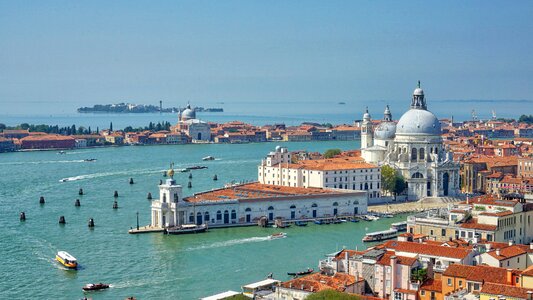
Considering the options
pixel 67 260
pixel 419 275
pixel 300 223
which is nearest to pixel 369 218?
pixel 300 223

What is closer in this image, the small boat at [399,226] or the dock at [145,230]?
the dock at [145,230]

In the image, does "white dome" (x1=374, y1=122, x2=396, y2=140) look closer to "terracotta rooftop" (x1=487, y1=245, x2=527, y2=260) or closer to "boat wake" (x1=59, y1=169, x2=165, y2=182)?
"boat wake" (x1=59, y1=169, x2=165, y2=182)

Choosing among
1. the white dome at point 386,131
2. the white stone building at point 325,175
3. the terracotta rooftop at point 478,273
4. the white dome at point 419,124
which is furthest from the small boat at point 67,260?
the white dome at point 386,131

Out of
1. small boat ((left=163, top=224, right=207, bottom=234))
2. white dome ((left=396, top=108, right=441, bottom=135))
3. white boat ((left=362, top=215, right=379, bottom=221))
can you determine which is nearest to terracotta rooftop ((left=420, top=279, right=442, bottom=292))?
small boat ((left=163, top=224, right=207, bottom=234))

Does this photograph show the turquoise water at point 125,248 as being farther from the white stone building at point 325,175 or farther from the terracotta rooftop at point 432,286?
the terracotta rooftop at point 432,286

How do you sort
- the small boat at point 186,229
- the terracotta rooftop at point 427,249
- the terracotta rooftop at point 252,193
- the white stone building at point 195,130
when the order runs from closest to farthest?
1. the terracotta rooftop at point 427,249
2. the small boat at point 186,229
3. the terracotta rooftop at point 252,193
4. the white stone building at point 195,130

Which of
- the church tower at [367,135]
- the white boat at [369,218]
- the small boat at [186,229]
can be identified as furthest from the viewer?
the church tower at [367,135]

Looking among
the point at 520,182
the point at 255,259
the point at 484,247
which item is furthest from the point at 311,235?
the point at 520,182

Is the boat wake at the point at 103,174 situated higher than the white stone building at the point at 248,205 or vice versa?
the white stone building at the point at 248,205
